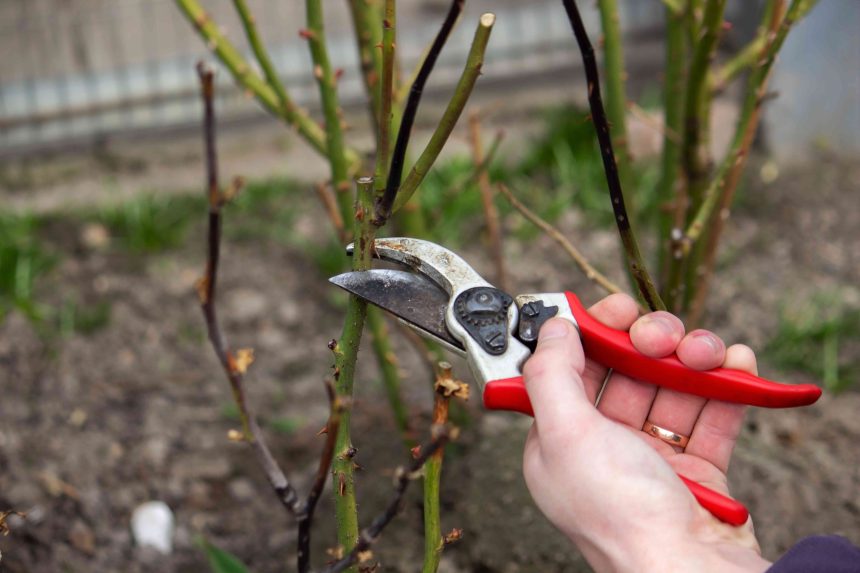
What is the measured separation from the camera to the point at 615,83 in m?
1.79

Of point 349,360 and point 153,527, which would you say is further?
point 153,527

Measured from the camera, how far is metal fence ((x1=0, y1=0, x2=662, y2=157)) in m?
3.38

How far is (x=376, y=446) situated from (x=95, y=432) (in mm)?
653

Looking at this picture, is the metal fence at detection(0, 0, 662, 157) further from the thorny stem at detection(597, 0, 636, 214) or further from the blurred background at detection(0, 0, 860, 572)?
the thorny stem at detection(597, 0, 636, 214)

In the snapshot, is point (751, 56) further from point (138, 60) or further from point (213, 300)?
point (138, 60)

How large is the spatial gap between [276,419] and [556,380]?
4.22 ft

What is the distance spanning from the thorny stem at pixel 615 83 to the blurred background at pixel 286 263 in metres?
0.05

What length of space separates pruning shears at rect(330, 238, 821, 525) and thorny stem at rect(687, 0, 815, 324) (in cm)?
41

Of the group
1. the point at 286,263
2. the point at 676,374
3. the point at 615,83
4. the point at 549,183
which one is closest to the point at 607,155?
the point at 676,374

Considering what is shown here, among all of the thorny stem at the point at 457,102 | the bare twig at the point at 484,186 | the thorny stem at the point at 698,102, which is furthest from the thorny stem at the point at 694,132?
the thorny stem at the point at 457,102

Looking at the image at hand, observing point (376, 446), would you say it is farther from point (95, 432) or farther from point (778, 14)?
point (778, 14)

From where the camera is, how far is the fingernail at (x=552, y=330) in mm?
1232

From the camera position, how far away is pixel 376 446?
2.15 m

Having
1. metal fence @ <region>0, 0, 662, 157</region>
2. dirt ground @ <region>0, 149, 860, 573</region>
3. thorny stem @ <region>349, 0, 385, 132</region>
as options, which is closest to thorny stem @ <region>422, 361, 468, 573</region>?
dirt ground @ <region>0, 149, 860, 573</region>
